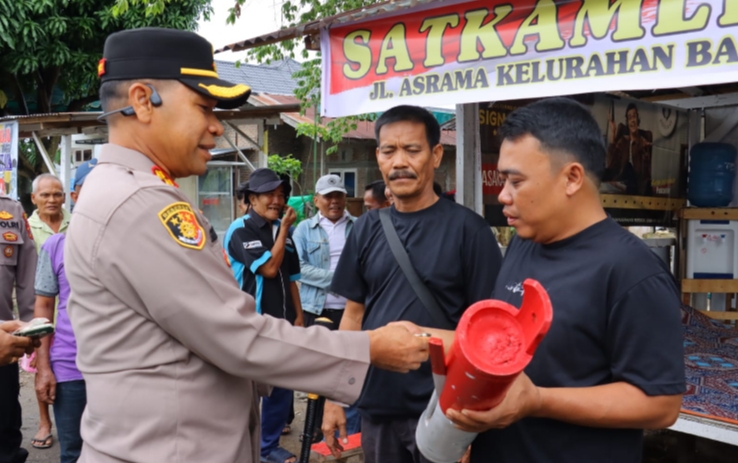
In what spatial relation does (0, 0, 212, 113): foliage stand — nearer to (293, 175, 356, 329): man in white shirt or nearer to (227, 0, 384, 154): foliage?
(227, 0, 384, 154): foliage

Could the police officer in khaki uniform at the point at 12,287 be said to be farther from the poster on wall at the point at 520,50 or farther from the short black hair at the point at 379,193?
the short black hair at the point at 379,193

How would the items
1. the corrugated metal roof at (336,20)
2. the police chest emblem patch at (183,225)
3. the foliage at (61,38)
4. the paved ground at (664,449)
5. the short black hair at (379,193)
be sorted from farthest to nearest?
the foliage at (61,38)
the short black hair at (379,193)
the paved ground at (664,449)
the corrugated metal roof at (336,20)
the police chest emblem patch at (183,225)

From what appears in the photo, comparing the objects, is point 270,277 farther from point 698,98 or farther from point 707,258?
point 698,98

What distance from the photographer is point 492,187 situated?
4.23 m

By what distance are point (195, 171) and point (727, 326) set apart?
16.5ft

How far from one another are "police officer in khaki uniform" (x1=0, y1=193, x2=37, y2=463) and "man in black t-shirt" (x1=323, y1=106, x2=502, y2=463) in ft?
8.20

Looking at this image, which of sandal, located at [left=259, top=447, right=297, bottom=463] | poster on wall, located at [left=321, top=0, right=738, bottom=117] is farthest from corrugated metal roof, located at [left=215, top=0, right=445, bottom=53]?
sandal, located at [left=259, top=447, right=297, bottom=463]

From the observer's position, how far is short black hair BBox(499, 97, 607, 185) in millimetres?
1748

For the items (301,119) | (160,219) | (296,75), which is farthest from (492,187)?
(301,119)

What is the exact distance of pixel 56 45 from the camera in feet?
44.0

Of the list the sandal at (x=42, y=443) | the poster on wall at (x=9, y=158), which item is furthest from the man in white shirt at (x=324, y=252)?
the poster on wall at (x=9, y=158)

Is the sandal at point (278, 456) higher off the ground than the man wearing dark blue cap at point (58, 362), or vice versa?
the man wearing dark blue cap at point (58, 362)

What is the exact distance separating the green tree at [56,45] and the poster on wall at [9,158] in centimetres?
397

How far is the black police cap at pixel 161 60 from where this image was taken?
176cm
